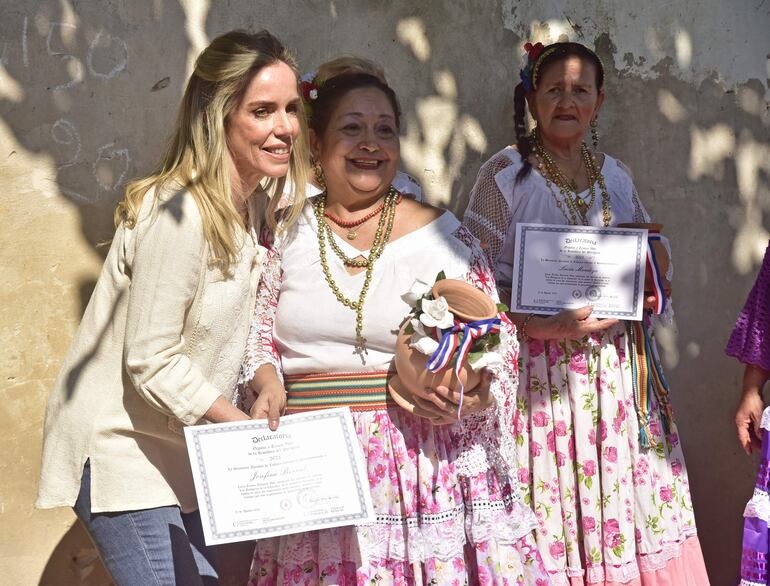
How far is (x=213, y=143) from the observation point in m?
3.15

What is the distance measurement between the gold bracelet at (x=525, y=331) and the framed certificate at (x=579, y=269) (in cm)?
8

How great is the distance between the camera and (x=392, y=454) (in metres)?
3.42

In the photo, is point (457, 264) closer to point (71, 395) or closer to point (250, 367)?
point (250, 367)

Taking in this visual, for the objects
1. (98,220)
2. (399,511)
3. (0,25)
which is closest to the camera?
(399,511)

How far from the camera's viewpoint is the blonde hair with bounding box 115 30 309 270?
9.93 ft

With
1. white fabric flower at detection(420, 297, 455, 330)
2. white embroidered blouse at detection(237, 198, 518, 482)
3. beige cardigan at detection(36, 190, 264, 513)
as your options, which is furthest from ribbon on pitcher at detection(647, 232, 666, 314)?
beige cardigan at detection(36, 190, 264, 513)

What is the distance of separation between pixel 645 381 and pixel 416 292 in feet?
4.69

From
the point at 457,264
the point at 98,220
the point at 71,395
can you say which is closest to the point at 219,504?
the point at 71,395

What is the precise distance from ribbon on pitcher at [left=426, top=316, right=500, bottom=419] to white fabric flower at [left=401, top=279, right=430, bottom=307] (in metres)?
0.14

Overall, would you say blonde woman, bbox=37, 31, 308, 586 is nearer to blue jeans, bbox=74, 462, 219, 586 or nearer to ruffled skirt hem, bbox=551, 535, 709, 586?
blue jeans, bbox=74, 462, 219, 586

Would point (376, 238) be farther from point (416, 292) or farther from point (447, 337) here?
point (447, 337)

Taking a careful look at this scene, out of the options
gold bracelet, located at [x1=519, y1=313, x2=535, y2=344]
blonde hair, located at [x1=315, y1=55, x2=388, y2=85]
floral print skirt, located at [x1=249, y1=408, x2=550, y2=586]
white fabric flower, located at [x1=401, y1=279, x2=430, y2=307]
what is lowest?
floral print skirt, located at [x1=249, y1=408, x2=550, y2=586]

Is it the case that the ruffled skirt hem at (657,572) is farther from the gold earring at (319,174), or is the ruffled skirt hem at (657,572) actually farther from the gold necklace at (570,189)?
the gold earring at (319,174)

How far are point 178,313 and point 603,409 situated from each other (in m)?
1.95
